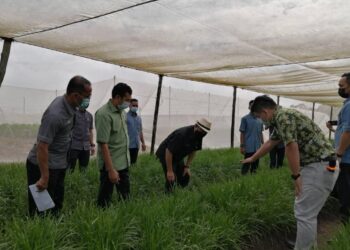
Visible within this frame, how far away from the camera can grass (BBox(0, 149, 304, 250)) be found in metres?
2.25

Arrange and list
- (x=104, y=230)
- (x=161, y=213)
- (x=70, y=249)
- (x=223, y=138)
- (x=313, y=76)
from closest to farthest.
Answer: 1. (x=70, y=249)
2. (x=104, y=230)
3. (x=161, y=213)
4. (x=313, y=76)
5. (x=223, y=138)

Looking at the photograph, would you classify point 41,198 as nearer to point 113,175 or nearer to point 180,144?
point 113,175

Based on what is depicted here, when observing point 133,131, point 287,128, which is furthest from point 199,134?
point 133,131

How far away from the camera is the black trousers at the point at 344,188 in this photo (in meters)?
3.35

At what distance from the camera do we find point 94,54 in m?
5.07

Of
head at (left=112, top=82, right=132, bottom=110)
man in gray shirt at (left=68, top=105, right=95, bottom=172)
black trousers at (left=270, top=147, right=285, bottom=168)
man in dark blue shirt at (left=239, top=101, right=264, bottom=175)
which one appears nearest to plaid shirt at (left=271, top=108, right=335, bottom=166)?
head at (left=112, top=82, right=132, bottom=110)

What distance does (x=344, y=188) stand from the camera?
337 centimetres

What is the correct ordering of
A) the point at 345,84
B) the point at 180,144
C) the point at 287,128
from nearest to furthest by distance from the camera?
the point at 287,128 → the point at 345,84 → the point at 180,144

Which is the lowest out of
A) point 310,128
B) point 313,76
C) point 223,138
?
point 223,138

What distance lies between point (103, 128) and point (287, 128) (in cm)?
159

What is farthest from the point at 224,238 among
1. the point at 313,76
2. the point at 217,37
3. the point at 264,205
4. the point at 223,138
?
the point at 223,138

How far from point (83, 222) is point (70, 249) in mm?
344

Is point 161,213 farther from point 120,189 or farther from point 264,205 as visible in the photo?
point 264,205

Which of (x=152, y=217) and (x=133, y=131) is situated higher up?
(x=133, y=131)
